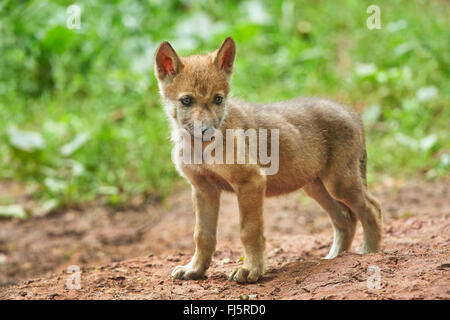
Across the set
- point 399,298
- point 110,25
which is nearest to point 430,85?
point 110,25

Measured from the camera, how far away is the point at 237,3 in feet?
44.5

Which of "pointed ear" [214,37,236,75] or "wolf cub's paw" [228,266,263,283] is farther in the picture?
"pointed ear" [214,37,236,75]

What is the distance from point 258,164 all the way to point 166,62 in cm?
115

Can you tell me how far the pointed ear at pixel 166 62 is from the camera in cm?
427

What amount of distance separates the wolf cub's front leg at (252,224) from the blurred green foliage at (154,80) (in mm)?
4097

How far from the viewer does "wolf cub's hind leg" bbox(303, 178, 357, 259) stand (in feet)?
16.9

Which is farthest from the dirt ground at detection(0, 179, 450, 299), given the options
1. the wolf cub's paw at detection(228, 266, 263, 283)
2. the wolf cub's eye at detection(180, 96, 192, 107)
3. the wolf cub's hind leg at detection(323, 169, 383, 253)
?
the wolf cub's eye at detection(180, 96, 192, 107)

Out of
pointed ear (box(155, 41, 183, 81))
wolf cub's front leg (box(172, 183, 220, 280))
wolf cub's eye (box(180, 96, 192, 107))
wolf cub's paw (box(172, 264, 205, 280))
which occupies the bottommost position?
wolf cub's paw (box(172, 264, 205, 280))

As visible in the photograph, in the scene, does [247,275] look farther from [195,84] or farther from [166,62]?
[166,62]

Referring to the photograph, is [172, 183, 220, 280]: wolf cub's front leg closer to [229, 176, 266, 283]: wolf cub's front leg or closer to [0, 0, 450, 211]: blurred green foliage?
[229, 176, 266, 283]: wolf cub's front leg

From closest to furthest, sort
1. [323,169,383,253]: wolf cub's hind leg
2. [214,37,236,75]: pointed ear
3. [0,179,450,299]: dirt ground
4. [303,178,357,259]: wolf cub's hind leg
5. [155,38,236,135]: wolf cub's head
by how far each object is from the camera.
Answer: [0,179,450,299]: dirt ground < [155,38,236,135]: wolf cub's head < [214,37,236,75]: pointed ear < [323,169,383,253]: wolf cub's hind leg < [303,178,357,259]: wolf cub's hind leg

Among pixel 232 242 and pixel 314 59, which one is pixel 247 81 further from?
pixel 232 242

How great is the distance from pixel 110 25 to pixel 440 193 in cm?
758

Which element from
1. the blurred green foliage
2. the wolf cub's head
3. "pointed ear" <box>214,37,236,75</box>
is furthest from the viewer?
the blurred green foliage
